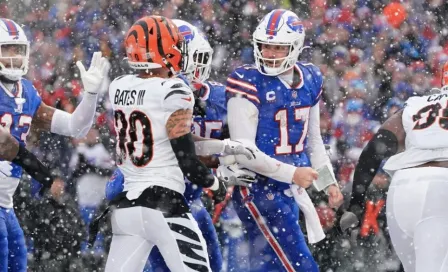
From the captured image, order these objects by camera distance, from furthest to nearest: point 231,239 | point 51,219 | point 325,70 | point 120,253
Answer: point 325,70, point 51,219, point 231,239, point 120,253

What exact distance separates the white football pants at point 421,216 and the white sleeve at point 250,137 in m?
A: 0.72

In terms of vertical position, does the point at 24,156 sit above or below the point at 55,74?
above

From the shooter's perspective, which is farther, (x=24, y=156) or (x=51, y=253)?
(x=51, y=253)

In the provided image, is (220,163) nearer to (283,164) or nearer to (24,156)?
(283,164)

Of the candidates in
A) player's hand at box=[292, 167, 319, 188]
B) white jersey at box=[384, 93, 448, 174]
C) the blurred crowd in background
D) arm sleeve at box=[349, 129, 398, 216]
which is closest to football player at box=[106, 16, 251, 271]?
player's hand at box=[292, 167, 319, 188]

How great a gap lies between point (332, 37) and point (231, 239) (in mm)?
2306

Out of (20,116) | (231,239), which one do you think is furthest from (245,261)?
(20,116)

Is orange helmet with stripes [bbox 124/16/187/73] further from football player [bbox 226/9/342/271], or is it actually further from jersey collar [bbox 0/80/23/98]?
jersey collar [bbox 0/80/23/98]

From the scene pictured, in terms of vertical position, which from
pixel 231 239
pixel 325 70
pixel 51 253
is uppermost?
pixel 325 70

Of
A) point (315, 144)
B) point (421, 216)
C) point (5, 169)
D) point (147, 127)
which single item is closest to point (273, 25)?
point (315, 144)

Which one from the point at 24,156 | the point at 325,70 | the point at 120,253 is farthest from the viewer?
the point at 325,70

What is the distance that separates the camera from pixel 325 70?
8609mm

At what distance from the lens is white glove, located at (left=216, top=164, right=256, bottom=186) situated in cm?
594

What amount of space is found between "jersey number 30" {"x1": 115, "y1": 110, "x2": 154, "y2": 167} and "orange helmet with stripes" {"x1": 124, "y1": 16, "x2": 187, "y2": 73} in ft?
0.88
